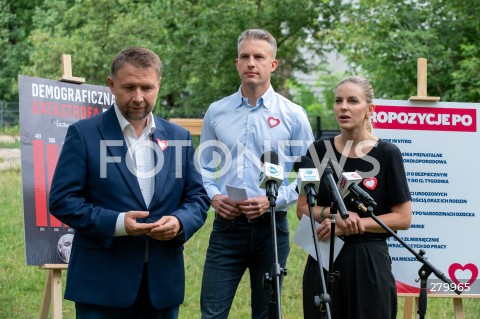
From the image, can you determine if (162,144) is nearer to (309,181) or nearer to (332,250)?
(309,181)

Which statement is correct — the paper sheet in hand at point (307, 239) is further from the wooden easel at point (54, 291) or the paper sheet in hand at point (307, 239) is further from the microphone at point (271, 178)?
the wooden easel at point (54, 291)

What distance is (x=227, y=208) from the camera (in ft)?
15.2

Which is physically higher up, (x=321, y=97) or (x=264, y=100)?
(x=321, y=97)

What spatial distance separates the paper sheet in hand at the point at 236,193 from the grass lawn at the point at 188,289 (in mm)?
Answer: 3206

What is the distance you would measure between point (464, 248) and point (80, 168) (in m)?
3.38

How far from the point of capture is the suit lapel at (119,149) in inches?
148

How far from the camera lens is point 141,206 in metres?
3.79

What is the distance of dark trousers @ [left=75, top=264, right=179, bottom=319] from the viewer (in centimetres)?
373

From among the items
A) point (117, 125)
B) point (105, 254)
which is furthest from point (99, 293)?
point (117, 125)

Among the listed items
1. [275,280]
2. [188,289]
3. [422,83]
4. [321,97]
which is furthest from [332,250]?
[321,97]

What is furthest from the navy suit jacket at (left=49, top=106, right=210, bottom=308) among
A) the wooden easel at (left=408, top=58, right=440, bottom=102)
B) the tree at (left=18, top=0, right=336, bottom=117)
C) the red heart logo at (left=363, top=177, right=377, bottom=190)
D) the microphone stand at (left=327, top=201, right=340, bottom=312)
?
the tree at (left=18, top=0, right=336, bottom=117)

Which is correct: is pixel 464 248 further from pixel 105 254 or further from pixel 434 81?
pixel 434 81

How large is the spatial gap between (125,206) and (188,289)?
187 inches

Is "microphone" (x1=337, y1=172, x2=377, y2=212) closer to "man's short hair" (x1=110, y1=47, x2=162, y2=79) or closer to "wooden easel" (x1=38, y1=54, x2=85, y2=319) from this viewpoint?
"man's short hair" (x1=110, y1=47, x2=162, y2=79)
